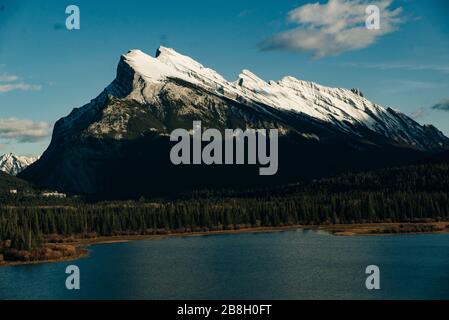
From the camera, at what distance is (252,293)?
100 metres

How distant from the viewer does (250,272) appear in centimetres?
12125

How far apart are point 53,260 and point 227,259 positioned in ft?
134

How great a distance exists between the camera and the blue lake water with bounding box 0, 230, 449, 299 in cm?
10175

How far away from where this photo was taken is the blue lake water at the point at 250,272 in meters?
102

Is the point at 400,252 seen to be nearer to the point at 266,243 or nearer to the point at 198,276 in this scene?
the point at 266,243
